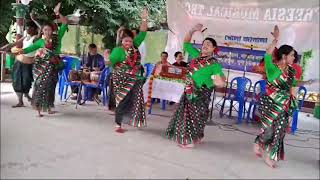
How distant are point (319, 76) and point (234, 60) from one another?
6.11ft

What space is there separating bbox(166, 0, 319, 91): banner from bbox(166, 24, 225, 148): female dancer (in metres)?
2.34

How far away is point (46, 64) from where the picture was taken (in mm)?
5285

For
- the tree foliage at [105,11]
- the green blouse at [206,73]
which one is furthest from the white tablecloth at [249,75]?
the green blouse at [206,73]

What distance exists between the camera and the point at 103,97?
6.73m

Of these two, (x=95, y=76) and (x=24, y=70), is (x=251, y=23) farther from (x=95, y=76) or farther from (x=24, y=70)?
(x=24, y=70)

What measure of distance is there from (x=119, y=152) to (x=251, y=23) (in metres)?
3.88

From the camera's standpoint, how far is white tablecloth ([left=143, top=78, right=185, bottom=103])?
5.89 meters

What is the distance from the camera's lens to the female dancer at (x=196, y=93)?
4.24 meters

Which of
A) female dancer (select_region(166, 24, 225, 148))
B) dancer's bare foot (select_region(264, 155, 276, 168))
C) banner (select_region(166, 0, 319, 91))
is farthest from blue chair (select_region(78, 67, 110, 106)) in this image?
dancer's bare foot (select_region(264, 155, 276, 168))

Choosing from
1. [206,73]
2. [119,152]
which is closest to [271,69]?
[206,73]

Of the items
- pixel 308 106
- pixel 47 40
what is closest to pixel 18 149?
pixel 47 40

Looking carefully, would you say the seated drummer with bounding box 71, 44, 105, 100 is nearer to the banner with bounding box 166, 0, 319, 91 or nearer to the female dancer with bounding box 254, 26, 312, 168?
the banner with bounding box 166, 0, 319, 91

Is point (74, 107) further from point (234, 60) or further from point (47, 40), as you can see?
point (234, 60)

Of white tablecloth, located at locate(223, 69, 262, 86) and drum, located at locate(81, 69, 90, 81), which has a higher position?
white tablecloth, located at locate(223, 69, 262, 86)
